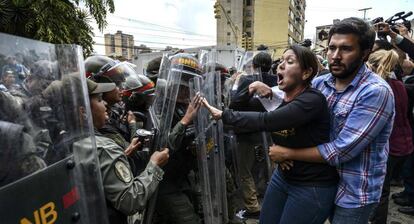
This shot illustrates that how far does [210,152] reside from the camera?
8.86 ft

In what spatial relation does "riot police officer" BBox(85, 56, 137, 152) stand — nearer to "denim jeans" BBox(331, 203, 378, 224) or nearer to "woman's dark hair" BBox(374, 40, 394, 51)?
"denim jeans" BBox(331, 203, 378, 224)

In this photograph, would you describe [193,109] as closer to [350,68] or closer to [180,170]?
[180,170]

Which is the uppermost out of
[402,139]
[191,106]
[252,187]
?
[191,106]

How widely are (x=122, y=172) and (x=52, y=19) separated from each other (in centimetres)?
884

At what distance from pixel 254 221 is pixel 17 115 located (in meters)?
3.53

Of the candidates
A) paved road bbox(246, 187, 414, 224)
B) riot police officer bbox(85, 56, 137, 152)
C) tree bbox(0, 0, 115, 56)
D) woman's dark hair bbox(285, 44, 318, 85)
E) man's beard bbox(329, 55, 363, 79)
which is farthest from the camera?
tree bbox(0, 0, 115, 56)

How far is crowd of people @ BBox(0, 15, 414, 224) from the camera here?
1.14 metres

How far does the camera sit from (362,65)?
181 cm

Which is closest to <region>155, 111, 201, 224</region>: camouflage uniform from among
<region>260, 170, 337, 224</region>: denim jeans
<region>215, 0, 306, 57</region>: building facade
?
<region>260, 170, 337, 224</region>: denim jeans

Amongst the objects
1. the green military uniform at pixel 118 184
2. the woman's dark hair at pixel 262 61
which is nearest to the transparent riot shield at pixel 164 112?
the green military uniform at pixel 118 184

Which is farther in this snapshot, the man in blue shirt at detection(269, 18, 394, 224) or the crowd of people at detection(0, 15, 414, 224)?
the man in blue shirt at detection(269, 18, 394, 224)

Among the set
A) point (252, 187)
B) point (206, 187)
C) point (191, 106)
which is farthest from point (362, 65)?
point (252, 187)

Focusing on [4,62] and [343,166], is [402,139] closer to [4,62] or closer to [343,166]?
[343,166]

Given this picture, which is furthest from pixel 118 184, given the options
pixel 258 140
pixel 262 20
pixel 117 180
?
pixel 262 20
